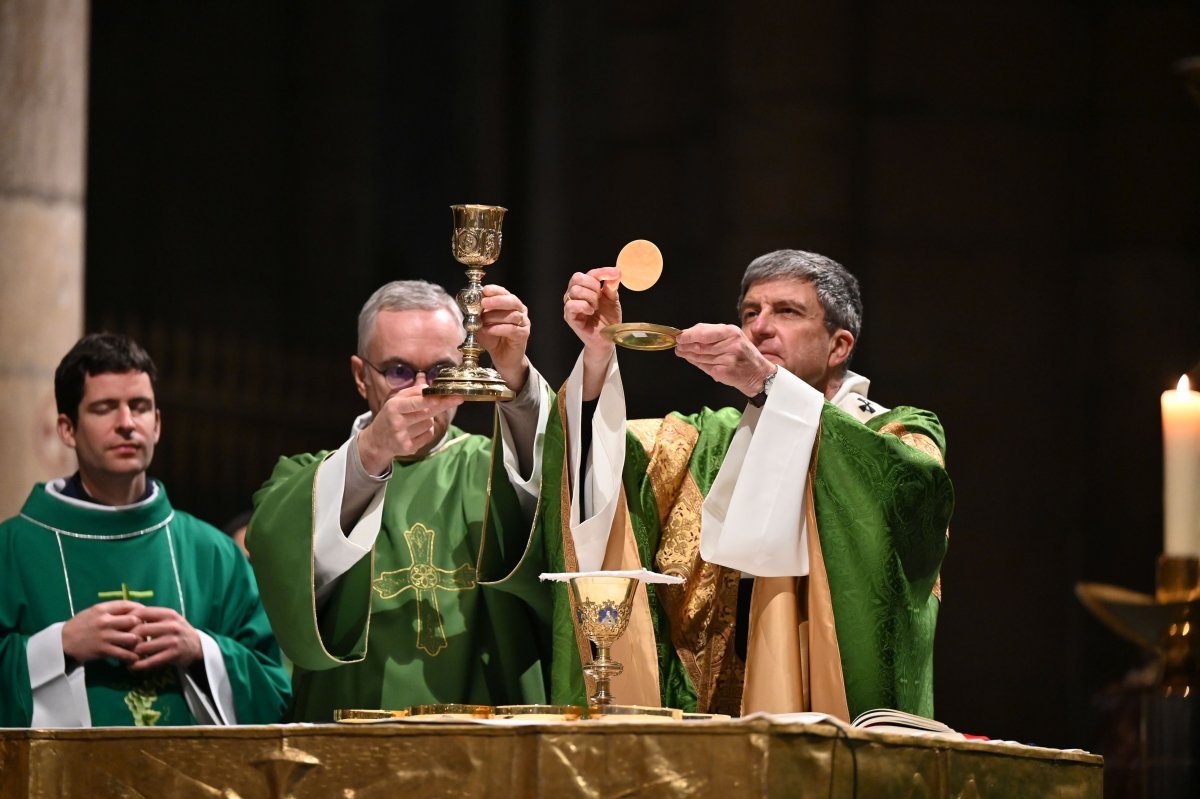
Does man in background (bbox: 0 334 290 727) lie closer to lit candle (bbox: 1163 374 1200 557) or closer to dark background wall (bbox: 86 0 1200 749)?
lit candle (bbox: 1163 374 1200 557)

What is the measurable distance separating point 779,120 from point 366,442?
515 centimetres

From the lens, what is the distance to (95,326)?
9.70 meters

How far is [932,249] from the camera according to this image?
28.8 feet

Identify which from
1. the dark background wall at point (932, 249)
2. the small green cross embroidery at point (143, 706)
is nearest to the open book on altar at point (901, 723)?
the small green cross embroidery at point (143, 706)

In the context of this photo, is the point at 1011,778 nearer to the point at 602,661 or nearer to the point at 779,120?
the point at 602,661

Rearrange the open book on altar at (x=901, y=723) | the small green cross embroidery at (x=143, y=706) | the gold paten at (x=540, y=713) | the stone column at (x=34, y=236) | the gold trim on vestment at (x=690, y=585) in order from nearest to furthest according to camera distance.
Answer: the gold paten at (x=540, y=713), the open book on altar at (x=901, y=723), the gold trim on vestment at (x=690, y=585), the small green cross embroidery at (x=143, y=706), the stone column at (x=34, y=236)

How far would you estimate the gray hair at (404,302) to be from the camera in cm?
463

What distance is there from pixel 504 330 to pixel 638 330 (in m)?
0.48

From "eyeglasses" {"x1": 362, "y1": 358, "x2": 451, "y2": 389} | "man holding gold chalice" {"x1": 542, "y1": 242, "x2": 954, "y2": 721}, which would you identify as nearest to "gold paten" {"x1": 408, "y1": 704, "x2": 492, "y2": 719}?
"man holding gold chalice" {"x1": 542, "y1": 242, "x2": 954, "y2": 721}

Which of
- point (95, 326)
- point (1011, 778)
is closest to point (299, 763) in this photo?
point (1011, 778)

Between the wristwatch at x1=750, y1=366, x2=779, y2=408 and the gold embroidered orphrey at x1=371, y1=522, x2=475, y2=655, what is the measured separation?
966 millimetres

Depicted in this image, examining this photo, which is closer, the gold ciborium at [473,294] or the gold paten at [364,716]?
the gold paten at [364,716]

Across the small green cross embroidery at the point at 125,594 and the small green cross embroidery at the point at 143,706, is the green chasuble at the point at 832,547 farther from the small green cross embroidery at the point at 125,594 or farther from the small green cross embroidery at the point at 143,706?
the small green cross embroidery at the point at 125,594

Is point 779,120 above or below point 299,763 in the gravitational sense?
above
